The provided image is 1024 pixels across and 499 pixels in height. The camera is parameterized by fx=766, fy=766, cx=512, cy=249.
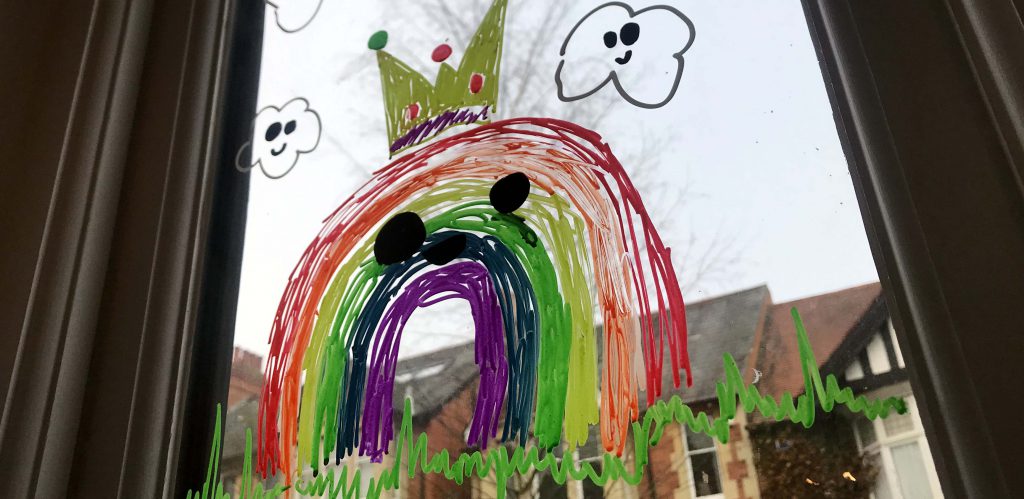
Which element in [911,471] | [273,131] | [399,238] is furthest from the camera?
[273,131]

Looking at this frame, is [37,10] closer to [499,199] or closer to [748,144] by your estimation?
[499,199]

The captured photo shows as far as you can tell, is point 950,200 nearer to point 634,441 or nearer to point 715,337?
point 715,337

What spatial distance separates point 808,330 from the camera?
0.65 meters

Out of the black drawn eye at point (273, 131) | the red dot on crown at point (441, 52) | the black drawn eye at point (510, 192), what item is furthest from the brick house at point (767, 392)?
the black drawn eye at point (273, 131)

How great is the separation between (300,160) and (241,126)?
0.15 m

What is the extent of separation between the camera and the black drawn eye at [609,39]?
0.86 metres

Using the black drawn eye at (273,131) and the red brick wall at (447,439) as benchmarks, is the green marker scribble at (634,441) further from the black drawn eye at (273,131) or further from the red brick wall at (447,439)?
the black drawn eye at (273,131)

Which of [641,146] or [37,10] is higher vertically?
[37,10]

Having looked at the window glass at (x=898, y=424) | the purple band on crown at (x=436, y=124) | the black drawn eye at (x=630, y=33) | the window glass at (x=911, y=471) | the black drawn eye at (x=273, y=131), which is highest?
the black drawn eye at (x=273, y=131)

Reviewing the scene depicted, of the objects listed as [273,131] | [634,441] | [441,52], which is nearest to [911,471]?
[634,441]

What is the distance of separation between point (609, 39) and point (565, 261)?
0.88 feet

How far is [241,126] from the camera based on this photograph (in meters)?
1.13

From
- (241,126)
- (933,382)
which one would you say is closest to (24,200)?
(241,126)

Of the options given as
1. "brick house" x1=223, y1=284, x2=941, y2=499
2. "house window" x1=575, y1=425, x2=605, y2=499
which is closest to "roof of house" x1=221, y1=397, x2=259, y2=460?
"brick house" x1=223, y1=284, x2=941, y2=499
